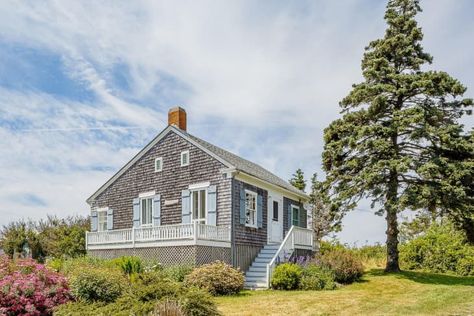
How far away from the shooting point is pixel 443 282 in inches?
747

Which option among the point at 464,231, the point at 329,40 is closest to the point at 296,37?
the point at 329,40

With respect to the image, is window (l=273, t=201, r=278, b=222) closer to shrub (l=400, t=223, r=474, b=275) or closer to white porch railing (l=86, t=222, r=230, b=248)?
white porch railing (l=86, t=222, r=230, b=248)

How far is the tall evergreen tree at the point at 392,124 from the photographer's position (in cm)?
1945

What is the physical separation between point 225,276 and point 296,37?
27.9ft

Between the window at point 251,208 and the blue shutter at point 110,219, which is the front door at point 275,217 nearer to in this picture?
the window at point 251,208

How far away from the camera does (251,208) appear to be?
848 inches

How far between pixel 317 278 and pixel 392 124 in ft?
24.2

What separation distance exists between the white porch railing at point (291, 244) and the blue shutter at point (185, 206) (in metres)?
4.43

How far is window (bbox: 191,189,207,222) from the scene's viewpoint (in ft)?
69.7

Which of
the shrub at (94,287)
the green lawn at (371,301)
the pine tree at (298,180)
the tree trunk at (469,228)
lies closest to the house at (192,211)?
the green lawn at (371,301)

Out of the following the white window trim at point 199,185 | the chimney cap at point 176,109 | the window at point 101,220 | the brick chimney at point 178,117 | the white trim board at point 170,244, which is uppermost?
the chimney cap at point 176,109

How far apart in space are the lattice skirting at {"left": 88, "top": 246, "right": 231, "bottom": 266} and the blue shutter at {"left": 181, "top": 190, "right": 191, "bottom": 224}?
2.14m

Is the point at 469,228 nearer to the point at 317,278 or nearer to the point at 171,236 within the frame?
the point at 317,278

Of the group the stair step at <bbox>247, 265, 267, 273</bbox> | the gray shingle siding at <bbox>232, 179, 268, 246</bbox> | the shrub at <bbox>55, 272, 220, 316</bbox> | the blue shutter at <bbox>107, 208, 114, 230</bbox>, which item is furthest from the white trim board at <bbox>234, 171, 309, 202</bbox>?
the shrub at <bbox>55, 272, 220, 316</bbox>
